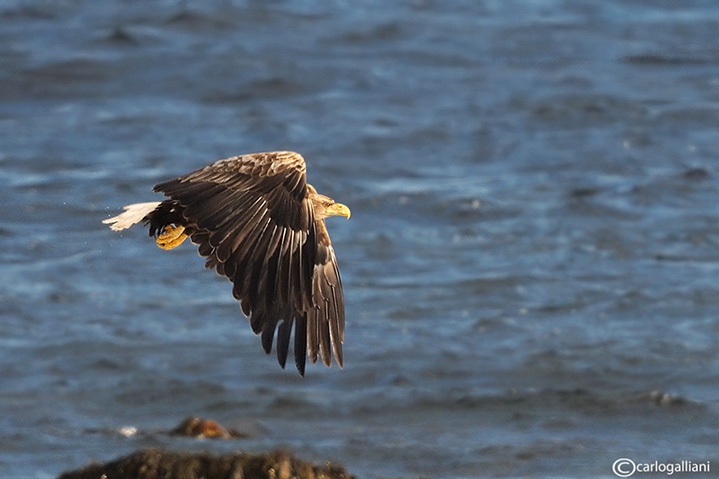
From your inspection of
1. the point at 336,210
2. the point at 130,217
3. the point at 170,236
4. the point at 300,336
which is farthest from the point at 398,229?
the point at 300,336

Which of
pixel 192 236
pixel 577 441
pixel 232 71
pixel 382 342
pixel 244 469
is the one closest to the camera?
pixel 244 469

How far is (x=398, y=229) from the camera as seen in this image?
40.7 ft

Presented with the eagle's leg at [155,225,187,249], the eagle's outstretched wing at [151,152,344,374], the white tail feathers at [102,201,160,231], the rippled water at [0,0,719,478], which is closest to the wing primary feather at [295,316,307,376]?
the eagle's outstretched wing at [151,152,344,374]

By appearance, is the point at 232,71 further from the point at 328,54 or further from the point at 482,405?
the point at 482,405

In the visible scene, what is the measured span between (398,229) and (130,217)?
616 centimetres

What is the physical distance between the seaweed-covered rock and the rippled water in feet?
9.34

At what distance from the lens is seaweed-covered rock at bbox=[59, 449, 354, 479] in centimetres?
505

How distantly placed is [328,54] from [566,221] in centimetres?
563

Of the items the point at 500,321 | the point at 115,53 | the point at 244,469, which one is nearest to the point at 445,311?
the point at 500,321

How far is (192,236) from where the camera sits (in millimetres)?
5848

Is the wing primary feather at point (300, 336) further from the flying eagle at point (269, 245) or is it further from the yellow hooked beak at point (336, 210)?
the yellow hooked beak at point (336, 210)

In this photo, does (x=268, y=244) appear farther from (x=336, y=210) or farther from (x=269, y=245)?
(x=336, y=210)

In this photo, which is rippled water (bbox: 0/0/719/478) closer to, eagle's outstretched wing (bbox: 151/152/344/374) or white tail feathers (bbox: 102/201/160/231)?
white tail feathers (bbox: 102/201/160/231)

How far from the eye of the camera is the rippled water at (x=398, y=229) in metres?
9.19
